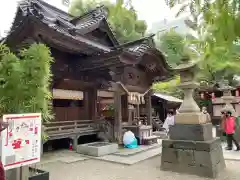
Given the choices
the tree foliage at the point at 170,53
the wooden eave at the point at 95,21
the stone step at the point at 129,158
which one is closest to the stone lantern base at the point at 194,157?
the stone step at the point at 129,158

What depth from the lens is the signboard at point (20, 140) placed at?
329 centimetres

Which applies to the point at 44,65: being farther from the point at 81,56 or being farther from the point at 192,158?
the point at 81,56

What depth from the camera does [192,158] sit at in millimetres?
6332

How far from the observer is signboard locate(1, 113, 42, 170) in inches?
129

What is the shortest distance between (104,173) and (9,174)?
3122 mm

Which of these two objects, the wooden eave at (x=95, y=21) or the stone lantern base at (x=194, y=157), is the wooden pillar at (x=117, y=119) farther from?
the stone lantern base at (x=194, y=157)

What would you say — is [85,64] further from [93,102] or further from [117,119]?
[117,119]

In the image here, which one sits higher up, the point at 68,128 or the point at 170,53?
the point at 170,53

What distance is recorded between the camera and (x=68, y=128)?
402 inches

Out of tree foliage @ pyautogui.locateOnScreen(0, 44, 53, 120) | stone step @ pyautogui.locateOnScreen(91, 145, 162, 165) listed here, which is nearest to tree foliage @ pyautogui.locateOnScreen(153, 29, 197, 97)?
stone step @ pyautogui.locateOnScreen(91, 145, 162, 165)

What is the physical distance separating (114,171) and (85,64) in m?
5.39

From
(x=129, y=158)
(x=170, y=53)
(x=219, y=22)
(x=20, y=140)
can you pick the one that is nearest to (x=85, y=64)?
(x=129, y=158)

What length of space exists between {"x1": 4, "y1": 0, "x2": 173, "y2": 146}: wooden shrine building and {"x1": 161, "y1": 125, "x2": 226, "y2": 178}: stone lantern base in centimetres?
448

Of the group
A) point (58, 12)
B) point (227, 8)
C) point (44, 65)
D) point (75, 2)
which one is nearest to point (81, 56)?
point (58, 12)
